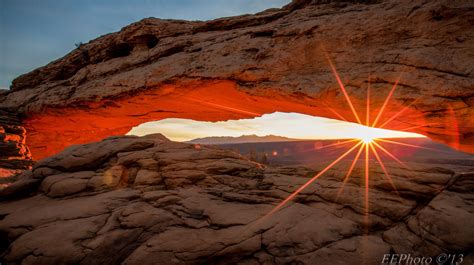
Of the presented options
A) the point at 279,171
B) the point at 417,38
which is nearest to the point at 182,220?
the point at 279,171

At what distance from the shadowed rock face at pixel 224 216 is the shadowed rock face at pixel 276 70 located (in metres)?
2.39

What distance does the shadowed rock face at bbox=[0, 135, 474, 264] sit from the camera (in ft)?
13.8

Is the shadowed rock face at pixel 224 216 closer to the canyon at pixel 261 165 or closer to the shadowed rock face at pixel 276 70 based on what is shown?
the canyon at pixel 261 165

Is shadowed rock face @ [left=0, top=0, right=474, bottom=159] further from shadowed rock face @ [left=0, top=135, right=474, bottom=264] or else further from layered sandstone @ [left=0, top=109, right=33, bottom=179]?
shadowed rock face @ [left=0, top=135, right=474, bottom=264]

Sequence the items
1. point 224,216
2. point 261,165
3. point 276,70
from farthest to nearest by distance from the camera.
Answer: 1. point 276,70
2. point 261,165
3. point 224,216

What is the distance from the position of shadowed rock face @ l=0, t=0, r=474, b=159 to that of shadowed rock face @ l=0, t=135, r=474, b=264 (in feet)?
7.83

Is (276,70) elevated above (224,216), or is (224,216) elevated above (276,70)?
(276,70)

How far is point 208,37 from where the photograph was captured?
35.0 ft

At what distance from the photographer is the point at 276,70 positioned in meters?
8.64

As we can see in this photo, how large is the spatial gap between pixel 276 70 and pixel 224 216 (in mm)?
5581

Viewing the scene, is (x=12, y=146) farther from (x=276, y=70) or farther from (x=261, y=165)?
(x=276, y=70)

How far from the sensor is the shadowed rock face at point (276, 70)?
21.4 feet

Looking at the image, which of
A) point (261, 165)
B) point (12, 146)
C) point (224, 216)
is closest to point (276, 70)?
point (261, 165)

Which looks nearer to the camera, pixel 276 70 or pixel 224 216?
pixel 224 216
